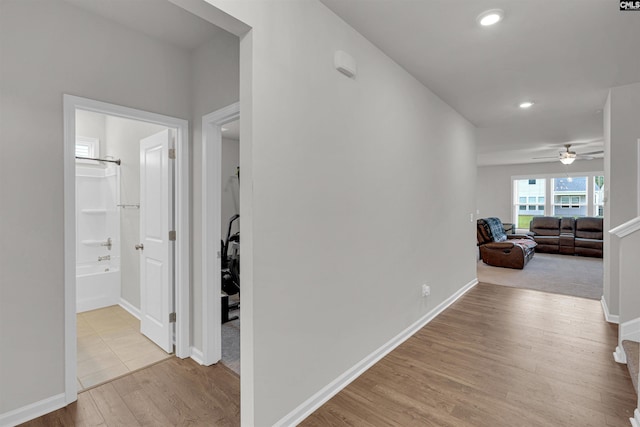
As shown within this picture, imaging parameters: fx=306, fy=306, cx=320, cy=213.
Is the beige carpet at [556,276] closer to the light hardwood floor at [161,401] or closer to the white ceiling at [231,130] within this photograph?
the light hardwood floor at [161,401]

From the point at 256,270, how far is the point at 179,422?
1.18m

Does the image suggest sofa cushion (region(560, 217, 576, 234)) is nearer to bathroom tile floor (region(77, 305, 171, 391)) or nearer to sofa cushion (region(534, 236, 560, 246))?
sofa cushion (region(534, 236, 560, 246))

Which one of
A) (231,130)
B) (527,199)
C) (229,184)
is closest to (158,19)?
(231,130)

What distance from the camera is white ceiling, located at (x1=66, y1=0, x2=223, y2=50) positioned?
2133 millimetres

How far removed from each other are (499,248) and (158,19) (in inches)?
278

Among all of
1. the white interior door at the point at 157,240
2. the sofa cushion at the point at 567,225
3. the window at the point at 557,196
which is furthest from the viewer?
the window at the point at 557,196

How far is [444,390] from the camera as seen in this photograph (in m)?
2.25

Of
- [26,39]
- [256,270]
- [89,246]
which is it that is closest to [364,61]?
[256,270]

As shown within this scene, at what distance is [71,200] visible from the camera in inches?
84.7

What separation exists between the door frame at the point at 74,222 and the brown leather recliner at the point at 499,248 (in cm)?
639

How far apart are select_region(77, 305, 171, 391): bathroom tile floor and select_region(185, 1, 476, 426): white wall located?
5.08 feet

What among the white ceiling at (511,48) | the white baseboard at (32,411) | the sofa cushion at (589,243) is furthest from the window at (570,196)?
the white baseboard at (32,411)

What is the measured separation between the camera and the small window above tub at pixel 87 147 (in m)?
4.19

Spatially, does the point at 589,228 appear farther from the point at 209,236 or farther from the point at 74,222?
the point at 74,222
